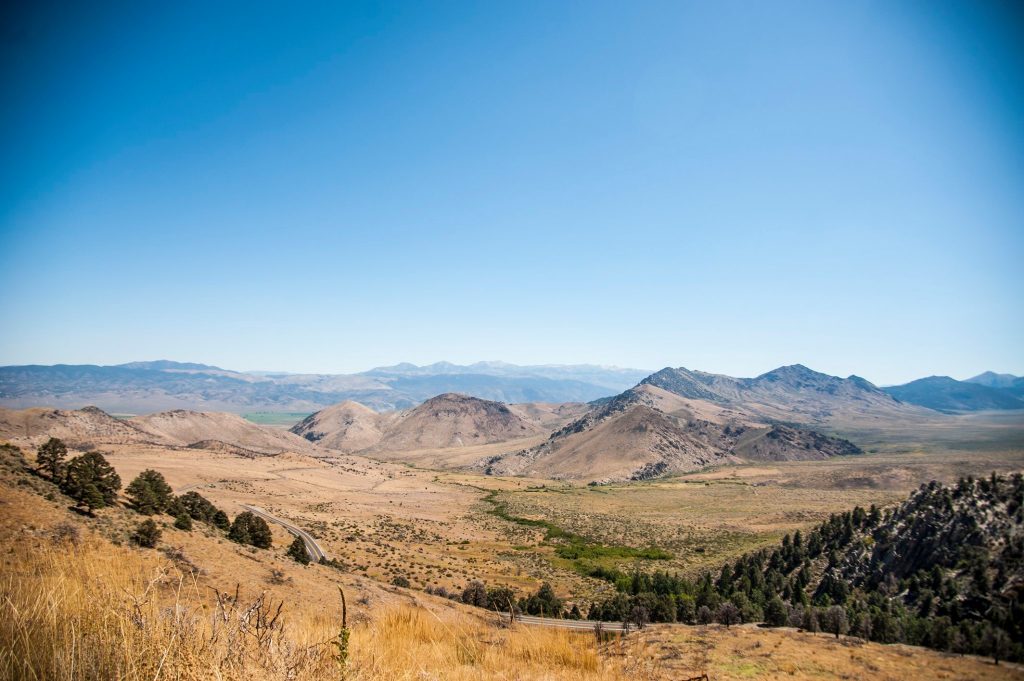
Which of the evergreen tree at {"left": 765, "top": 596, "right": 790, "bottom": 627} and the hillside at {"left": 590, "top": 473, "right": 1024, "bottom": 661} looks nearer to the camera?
the hillside at {"left": 590, "top": 473, "right": 1024, "bottom": 661}

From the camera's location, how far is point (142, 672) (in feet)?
11.0

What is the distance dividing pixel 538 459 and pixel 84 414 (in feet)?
494

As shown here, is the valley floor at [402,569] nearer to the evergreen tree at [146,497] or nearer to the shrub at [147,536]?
the shrub at [147,536]

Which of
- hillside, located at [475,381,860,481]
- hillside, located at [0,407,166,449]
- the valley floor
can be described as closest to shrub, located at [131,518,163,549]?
the valley floor

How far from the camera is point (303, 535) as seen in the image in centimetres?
5938

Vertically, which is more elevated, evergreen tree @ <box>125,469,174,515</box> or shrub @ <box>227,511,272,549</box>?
evergreen tree @ <box>125,469,174,515</box>

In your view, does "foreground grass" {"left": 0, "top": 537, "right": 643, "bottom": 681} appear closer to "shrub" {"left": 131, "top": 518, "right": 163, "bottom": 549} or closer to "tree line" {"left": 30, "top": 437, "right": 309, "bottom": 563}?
"shrub" {"left": 131, "top": 518, "right": 163, "bottom": 549}

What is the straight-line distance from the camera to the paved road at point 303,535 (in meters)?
48.6

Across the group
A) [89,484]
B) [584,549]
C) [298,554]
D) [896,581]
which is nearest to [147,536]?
[89,484]

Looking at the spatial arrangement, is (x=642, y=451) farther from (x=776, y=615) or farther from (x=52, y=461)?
(x=52, y=461)

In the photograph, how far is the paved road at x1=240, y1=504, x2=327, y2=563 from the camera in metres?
48.6

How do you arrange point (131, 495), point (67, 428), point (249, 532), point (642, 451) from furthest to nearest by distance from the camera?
point (642, 451), point (67, 428), point (249, 532), point (131, 495)

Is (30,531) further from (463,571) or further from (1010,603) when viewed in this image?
(1010,603)

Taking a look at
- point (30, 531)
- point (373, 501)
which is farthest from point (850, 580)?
point (373, 501)
